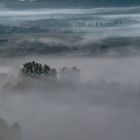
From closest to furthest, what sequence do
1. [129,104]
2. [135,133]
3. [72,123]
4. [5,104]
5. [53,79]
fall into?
[135,133]
[72,123]
[5,104]
[53,79]
[129,104]

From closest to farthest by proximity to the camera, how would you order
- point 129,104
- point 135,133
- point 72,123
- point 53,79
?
point 135,133
point 72,123
point 53,79
point 129,104

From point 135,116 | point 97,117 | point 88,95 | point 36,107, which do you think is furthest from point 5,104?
point 88,95

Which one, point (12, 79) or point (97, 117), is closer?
point (97, 117)

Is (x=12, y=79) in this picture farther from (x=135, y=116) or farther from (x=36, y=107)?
(x=135, y=116)

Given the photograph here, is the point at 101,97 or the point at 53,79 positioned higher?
the point at 53,79

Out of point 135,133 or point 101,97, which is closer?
point 135,133

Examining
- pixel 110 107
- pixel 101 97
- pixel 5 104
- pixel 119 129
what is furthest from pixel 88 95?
pixel 119 129

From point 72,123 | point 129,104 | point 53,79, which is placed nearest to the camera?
point 72,123

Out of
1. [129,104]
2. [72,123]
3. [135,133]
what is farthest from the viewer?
[129,104]

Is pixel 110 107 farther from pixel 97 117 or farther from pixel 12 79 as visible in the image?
pixel 12 79
